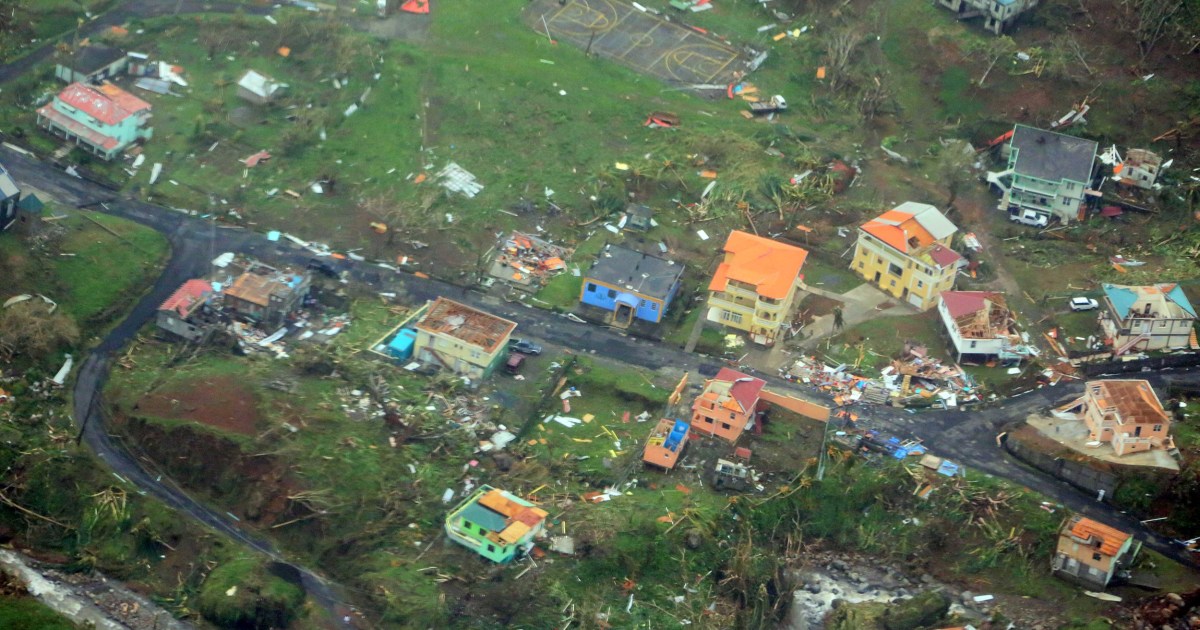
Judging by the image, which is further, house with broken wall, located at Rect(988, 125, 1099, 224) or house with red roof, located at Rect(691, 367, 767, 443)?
house with broken wall, located at Rect(988, 125, 1099, 224)

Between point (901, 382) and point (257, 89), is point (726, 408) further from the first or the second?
point (257, 89)

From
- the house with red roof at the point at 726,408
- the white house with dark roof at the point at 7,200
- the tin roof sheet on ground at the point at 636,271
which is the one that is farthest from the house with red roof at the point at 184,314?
the house with red roof at the point at 726,408

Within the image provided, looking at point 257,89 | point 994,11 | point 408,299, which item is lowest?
point 408,299

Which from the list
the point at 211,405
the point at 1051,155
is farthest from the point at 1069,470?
the point at 211,405

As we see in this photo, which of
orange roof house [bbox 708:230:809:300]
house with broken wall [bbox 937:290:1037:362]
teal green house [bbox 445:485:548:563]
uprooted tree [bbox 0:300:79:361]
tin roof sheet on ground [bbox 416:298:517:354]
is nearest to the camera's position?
teal green house [bbox 445:485:548:563]

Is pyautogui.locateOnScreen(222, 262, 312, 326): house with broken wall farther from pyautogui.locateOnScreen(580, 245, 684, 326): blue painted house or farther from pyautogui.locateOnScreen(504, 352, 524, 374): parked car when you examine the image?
pyautogui.locateOnScreen(580, 245, 684, 326): blue painted house

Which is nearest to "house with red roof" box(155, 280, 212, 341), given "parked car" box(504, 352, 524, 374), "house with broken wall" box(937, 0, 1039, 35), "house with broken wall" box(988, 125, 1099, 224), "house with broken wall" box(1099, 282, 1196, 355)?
"parked car" box(504, 352, 524, 374)
